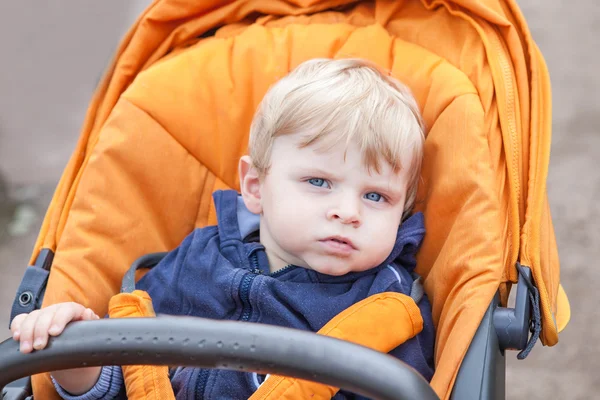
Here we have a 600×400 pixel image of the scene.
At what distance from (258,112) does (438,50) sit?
1.22ft

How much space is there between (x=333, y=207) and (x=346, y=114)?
6.1 inches

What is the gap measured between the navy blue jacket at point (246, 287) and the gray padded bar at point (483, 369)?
12 cm

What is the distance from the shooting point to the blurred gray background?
7.92ft

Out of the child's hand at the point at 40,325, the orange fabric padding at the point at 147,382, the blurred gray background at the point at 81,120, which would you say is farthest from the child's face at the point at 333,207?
the blurred gray background at the point at 81,120

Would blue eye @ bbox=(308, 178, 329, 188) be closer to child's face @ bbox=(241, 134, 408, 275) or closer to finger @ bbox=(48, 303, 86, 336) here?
child's face @ bbox=(241, 134, 408, 275)

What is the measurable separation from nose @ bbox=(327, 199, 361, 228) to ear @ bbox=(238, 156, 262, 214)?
202mm

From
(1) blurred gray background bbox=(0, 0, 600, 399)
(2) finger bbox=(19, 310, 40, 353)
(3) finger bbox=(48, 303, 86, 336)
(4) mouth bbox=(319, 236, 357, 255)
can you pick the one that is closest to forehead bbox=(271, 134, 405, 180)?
(4) mouth bbox=(319, 236, 357, 255)

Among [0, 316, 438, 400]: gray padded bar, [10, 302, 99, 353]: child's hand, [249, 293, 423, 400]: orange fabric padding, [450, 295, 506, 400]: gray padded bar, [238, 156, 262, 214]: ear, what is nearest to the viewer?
[0, 316, 438, 400]: gray padded bar

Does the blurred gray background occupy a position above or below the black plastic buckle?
below

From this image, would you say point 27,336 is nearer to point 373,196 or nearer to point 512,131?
point 373,196

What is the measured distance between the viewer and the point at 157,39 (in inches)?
67.3

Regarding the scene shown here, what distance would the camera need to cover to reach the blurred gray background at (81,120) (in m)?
2.41

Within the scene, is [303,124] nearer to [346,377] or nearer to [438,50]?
[438,50]

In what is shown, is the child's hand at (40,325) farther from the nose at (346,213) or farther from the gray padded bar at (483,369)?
the gray padded bar at (483,369)
